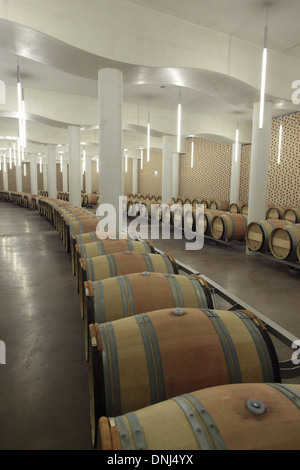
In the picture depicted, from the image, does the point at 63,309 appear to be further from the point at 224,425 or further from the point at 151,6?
the point at 151,6

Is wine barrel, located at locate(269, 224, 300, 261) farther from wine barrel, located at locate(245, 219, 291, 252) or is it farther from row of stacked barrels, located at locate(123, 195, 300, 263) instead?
wine barrel, located at locate(245, 219, 291, 252)

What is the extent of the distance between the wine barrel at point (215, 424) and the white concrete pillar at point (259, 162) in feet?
22.2

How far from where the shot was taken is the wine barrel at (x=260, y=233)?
6.46m

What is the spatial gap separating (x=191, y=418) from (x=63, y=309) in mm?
2973

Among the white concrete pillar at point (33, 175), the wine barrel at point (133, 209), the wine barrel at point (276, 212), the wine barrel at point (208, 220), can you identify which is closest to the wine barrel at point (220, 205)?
the wine barrel at point (276, 212)

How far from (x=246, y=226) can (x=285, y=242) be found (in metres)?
1.97

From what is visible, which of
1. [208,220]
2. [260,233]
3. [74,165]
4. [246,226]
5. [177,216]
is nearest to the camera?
[260,233]

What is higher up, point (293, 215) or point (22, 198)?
point (22, 198)

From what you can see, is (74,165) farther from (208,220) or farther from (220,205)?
(220,205)

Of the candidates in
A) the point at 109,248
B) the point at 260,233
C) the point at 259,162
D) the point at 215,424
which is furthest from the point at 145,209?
the point at 215,424

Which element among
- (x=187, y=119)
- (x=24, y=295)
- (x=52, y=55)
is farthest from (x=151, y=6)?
(x=187, y=119)

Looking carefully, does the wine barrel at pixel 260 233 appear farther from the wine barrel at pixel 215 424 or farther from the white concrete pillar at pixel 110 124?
the wine barrel at pixel 215 424

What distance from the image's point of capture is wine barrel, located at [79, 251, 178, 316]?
3.16 metres

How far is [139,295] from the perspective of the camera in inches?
95.6
